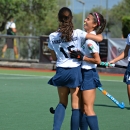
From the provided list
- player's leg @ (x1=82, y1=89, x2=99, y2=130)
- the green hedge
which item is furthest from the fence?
player's leg @ (x1=82, y1=89, x2=99, y2=130)

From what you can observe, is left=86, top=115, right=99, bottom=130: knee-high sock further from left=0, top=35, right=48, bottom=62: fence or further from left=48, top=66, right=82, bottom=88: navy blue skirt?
left=0, top=35, right=48, bottom=62: fence

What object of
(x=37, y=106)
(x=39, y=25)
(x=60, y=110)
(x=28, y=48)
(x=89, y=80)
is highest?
(x=39, y=25)

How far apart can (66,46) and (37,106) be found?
14.0ft

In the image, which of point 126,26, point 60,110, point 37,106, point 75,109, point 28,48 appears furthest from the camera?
point 126,26

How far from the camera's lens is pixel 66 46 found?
7.64 meters

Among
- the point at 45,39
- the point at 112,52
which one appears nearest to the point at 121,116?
the point at 112,52

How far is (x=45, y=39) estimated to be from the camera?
23.3 meters

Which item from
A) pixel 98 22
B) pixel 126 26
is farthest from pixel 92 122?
pixel 126 26

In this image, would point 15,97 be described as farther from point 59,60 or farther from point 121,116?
point 59,60

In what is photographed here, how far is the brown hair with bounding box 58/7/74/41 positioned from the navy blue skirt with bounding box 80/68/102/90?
56 cm

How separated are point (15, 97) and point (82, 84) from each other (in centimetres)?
561

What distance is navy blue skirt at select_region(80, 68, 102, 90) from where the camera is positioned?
7.67m

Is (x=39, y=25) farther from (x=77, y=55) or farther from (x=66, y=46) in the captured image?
(x=77, y=55)

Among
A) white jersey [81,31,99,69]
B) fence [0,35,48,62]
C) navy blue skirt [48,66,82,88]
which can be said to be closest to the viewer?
white jersey [81,31,99,69]
